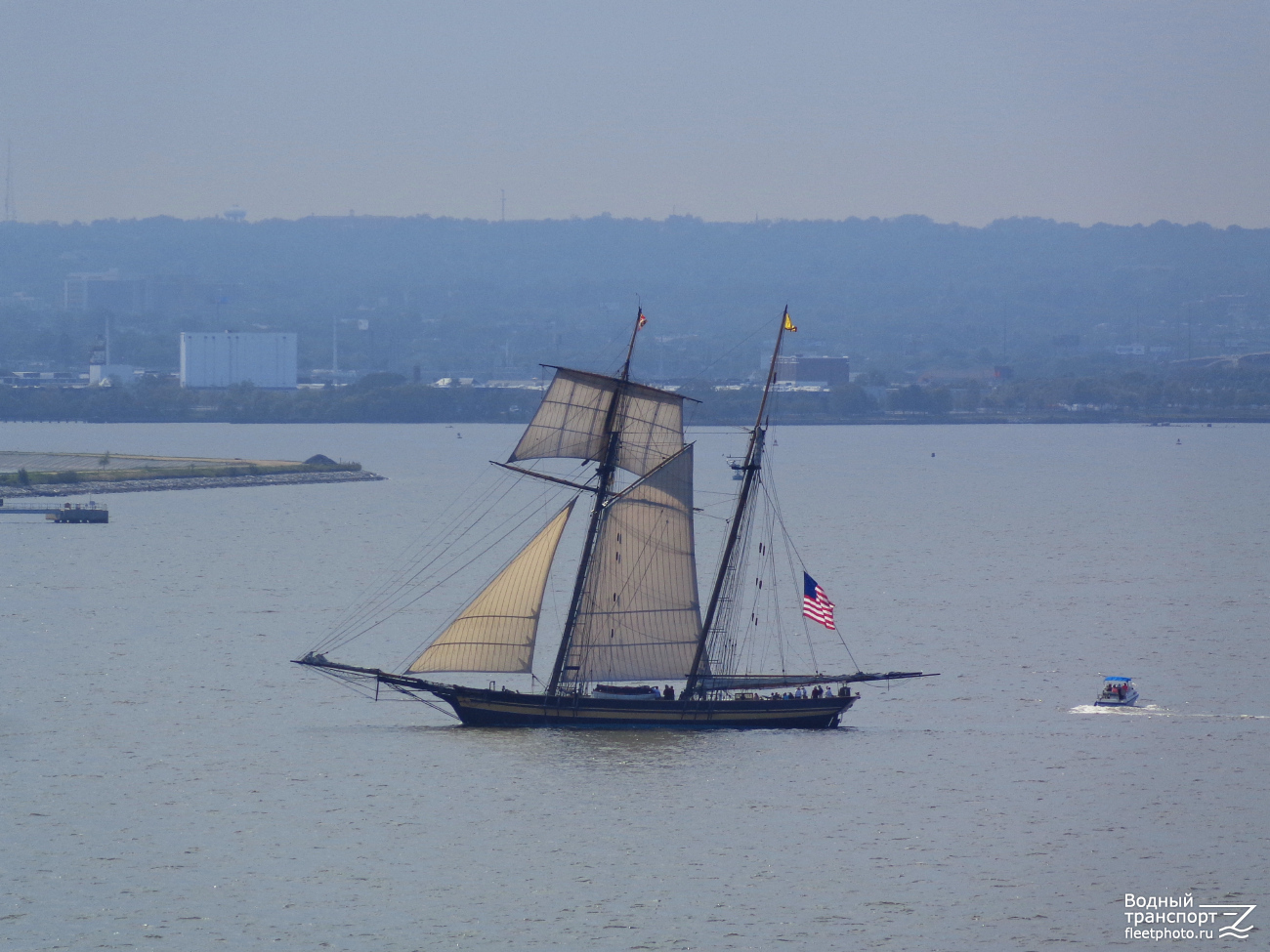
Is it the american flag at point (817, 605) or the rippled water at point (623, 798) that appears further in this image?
the american flag at point (817, 605)

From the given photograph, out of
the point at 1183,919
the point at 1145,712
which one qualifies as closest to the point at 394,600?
the point at 1145,712

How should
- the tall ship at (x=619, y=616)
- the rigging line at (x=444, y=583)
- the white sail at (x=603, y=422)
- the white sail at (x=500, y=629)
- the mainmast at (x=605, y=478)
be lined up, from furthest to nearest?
1. the rigging line at (x=444, y=583)
2. the white sail at (x=603, y=422)
3. the mainmast at (x=605, y=478)
4. the tall ship at (x=619, y=616)
5. the white sail at (x=500, y=629)

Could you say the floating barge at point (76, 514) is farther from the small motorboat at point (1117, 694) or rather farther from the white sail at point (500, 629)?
the small motorboat at point (1117, 694)

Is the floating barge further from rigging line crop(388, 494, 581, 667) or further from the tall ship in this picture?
the tall ship

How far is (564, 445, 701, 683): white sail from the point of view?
52.4 metres

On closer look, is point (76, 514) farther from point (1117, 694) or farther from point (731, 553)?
point (1117, 694)

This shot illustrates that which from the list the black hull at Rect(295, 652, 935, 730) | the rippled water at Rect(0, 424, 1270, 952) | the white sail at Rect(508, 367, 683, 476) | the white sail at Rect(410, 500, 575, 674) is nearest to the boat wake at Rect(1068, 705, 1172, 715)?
the rippled water at Rect(0, 424, 1270, 952)

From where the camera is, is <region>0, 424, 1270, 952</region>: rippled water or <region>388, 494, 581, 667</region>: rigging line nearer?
<region>0, 424, 1270, 952</region>: rippled water

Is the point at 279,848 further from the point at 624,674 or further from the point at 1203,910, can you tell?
the point at 1203,910

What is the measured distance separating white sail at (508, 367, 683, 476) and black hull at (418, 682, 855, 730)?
6.70 m

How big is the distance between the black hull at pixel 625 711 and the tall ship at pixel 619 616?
1.5 inches

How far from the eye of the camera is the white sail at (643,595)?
172 ft

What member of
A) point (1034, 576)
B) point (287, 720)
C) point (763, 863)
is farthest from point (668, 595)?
point (1034, 576)

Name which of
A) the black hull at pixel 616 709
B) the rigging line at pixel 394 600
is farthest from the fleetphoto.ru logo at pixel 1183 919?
the rigging line at pixel 394 600
